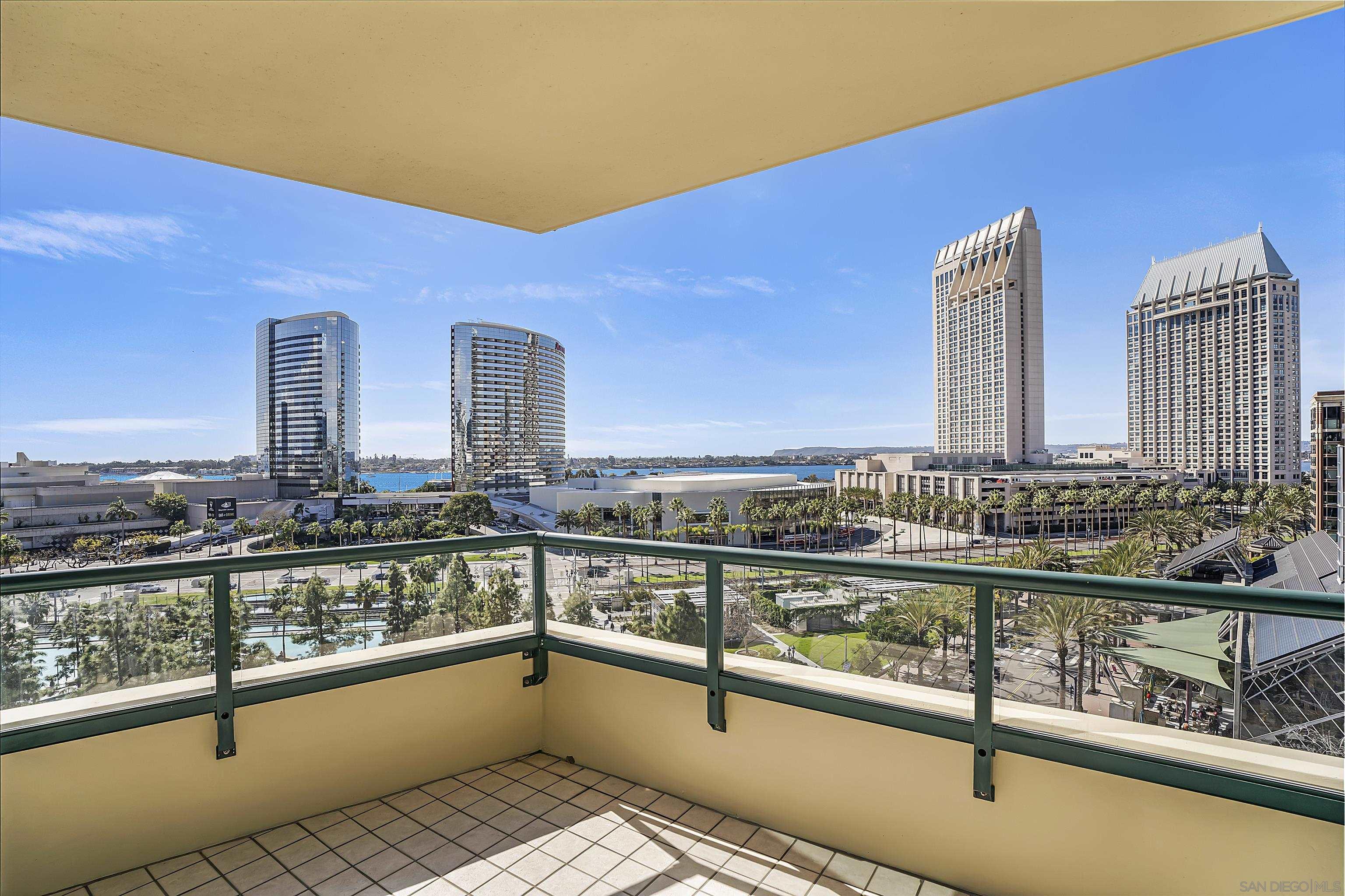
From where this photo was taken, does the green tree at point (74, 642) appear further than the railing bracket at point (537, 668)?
No

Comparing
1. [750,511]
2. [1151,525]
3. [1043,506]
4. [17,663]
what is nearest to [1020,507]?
[1043,506]

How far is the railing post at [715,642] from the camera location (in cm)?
235

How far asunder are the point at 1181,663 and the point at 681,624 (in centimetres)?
160

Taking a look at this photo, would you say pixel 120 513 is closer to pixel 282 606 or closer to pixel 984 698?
pixel 282 606

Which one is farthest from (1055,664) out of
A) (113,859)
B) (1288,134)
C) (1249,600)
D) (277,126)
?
(1288,134)

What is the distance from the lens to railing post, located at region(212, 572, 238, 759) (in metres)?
2.20

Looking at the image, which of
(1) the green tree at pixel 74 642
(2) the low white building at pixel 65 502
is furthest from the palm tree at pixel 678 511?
(1) the green tree at pixel 74 642

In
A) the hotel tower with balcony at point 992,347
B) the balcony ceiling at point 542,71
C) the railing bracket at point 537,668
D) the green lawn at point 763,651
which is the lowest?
the railing bracket at point 537,668

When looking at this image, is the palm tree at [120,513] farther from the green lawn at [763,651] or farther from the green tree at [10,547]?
the green lawn at [763,651]

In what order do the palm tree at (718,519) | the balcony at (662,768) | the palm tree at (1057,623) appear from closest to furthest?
the balcony at (662,768) < the palm tree at (1057,623) < the palm tree at (718,519)

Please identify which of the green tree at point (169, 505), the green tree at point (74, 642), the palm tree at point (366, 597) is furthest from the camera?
the green tree at point (169, 505)

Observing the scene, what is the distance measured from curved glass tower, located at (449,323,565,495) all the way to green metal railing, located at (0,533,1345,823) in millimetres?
35458

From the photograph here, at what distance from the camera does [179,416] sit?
108 feet

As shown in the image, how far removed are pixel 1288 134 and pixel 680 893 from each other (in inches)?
2430
